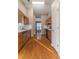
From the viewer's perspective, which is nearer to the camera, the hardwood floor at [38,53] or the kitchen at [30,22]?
the hardwood floor at [38,53]

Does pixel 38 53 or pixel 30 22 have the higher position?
pixel 30 22

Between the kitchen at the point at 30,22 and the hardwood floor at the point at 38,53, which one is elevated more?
the kitchen at the point at 30,22

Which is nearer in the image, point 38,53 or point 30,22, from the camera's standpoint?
point 38,53

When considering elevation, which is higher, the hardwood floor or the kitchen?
the kitchen

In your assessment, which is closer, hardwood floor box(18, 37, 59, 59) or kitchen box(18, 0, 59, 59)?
hardwood floor box(18, 37, 59, 59)
